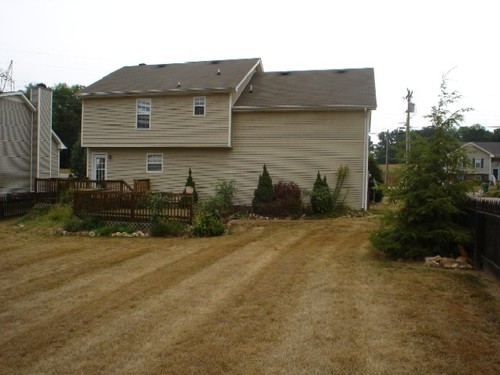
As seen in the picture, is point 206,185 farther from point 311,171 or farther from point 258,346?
point 258,346

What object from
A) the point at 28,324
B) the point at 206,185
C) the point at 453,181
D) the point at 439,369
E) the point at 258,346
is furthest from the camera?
the point at 206,185

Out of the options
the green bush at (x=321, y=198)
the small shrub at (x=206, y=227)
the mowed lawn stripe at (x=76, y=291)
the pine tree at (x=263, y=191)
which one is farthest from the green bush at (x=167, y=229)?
the green bush at (x=321, y=198)

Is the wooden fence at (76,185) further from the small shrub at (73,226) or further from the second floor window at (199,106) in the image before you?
the second floor window at (199,106)

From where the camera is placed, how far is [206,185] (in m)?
21.9

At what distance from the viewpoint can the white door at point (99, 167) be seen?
23.7 m

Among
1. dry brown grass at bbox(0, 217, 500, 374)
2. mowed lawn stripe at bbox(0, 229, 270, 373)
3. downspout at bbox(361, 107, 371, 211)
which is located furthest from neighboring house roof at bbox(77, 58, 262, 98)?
mowed lawn stripe at bbox(0, 229, 270, 373)

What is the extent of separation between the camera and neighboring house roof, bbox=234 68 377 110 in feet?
66.0

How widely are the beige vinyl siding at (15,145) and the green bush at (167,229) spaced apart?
11.6 metres

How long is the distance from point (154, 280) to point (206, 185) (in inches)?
539

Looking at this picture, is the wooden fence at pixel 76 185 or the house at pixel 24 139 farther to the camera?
the house at pixel 24 139

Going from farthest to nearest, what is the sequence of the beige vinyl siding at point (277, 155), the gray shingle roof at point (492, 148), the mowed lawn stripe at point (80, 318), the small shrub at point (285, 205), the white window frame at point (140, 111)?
the gray shingle roof at point (492, 148)
the white window frame at point (140, 111)
the beige vinyl siding at point (277, 155)
the small shrub at point (285, 205)
the mowed lawn stripe at point (80, 318)

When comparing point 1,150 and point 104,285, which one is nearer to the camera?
point 104,285

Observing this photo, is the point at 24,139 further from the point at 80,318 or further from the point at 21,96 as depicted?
the point at 80,318

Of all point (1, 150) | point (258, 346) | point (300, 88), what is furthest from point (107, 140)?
point (258, 346)
